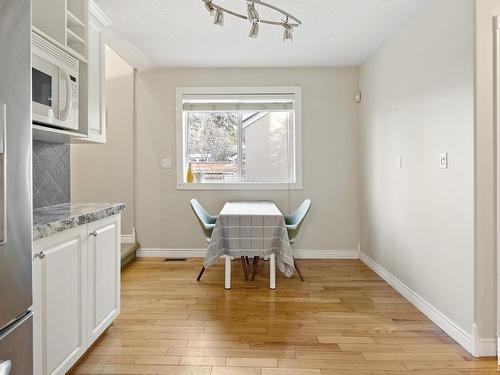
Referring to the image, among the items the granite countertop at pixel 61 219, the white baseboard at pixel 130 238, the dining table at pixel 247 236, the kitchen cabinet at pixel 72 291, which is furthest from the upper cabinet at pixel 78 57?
the white baseboard at pixel 130 238

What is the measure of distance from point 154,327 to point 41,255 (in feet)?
4.17

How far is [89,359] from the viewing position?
2166 mm

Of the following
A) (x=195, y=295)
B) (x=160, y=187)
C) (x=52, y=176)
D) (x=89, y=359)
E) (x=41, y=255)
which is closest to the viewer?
(x=41, y=255)

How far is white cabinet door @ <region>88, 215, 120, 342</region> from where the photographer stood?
2.14m

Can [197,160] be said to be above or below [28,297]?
above

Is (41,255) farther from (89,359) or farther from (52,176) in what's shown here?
(52,176)

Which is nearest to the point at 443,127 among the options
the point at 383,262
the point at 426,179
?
the point at 426,179

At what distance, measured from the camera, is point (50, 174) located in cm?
253

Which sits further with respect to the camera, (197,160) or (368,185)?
(197,160)

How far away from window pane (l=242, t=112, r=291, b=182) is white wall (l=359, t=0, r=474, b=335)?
1.19 m

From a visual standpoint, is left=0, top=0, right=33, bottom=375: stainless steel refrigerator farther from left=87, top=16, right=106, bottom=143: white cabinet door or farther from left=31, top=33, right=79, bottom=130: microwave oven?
left=87, top=16, right=106, bottom=143: white cabinet door

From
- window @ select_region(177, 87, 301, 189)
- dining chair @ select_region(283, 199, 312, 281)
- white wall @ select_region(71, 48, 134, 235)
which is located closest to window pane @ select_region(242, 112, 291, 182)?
window @ select_region(177, 87, 301, 189)

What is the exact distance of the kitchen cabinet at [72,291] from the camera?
1.62m

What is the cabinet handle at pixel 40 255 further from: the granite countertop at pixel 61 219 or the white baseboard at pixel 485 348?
the white baseboard at pixel 485 348
